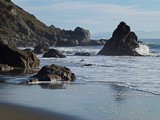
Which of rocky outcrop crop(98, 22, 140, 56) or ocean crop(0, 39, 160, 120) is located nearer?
ocean crop(0, 39, 160, 120)

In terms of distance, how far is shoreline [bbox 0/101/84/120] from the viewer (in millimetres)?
12688

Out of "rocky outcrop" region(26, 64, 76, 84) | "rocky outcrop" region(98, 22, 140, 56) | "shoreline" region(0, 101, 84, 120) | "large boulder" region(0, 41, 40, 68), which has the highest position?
"rocky outcrop" region(98, 22, 140, 56)

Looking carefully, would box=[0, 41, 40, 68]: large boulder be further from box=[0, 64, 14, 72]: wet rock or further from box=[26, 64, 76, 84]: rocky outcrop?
box=[26, 64, 76, 84]: rocky outcrop

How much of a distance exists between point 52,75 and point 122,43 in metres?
41.6

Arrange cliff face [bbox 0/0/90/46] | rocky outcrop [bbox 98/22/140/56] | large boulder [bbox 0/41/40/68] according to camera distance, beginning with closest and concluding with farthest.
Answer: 1. large boulder [bbox 0/41/40/68]
2. rocky outcrop [bbox 98/22/140/56]
3. cliff face [bbox 0/0/90/46]

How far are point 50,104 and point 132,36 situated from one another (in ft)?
170

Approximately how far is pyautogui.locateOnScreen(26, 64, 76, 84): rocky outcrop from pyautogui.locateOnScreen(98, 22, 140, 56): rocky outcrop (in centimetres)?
3871

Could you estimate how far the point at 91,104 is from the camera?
15.1 metres

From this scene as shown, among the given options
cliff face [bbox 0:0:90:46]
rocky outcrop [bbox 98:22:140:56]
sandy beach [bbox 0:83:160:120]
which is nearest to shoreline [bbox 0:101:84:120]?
sandy beach [bbox 0:83:160:120]

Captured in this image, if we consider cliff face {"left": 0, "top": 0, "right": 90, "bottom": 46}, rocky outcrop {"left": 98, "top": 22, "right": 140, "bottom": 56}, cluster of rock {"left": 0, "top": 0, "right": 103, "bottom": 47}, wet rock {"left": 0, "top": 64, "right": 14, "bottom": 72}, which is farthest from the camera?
cliff face {"left": 0, "top": 0, "right": 90, "bottom": 46}

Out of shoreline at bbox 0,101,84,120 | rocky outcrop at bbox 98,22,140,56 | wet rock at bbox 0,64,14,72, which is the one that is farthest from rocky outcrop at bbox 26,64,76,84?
rocky outcrop at bbox 98,22,140,56

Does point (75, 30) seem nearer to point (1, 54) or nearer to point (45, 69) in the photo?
point (1, 54)

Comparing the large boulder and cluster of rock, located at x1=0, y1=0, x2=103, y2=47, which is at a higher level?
cluster of rock, located at x1=0, y1=0, x2=103, y2=47

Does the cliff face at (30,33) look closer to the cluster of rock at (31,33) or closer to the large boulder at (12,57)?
the cluster of rock at (31,33)
